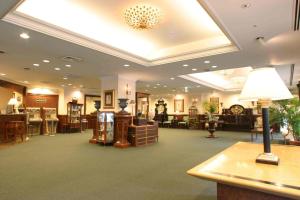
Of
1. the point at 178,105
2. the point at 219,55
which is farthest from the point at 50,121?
the point at 219,55

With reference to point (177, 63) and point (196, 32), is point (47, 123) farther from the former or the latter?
point (196, 32)

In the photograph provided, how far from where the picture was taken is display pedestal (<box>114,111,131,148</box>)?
6.85 metres

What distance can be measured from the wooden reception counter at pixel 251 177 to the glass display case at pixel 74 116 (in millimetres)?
10815

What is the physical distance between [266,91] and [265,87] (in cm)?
3

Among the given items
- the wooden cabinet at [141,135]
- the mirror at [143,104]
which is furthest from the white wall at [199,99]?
the wooden cabinet at [141,135]

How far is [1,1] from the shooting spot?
2.76 metres

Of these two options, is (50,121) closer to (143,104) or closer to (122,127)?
(143,104)

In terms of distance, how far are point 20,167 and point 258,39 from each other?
5544 millimetres

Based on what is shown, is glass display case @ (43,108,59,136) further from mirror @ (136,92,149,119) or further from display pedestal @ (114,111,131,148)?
display pedestal @ (114,111,131,148)

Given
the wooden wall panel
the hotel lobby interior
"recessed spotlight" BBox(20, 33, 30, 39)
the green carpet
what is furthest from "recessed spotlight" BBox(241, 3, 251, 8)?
the wooden wall panel

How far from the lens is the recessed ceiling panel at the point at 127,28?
11.7 ft

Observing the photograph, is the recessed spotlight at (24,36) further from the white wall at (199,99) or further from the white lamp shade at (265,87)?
the white wall at (199,99)

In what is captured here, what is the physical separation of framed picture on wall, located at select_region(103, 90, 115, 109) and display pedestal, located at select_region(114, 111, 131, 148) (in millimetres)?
803

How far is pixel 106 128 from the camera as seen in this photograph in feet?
23.0
